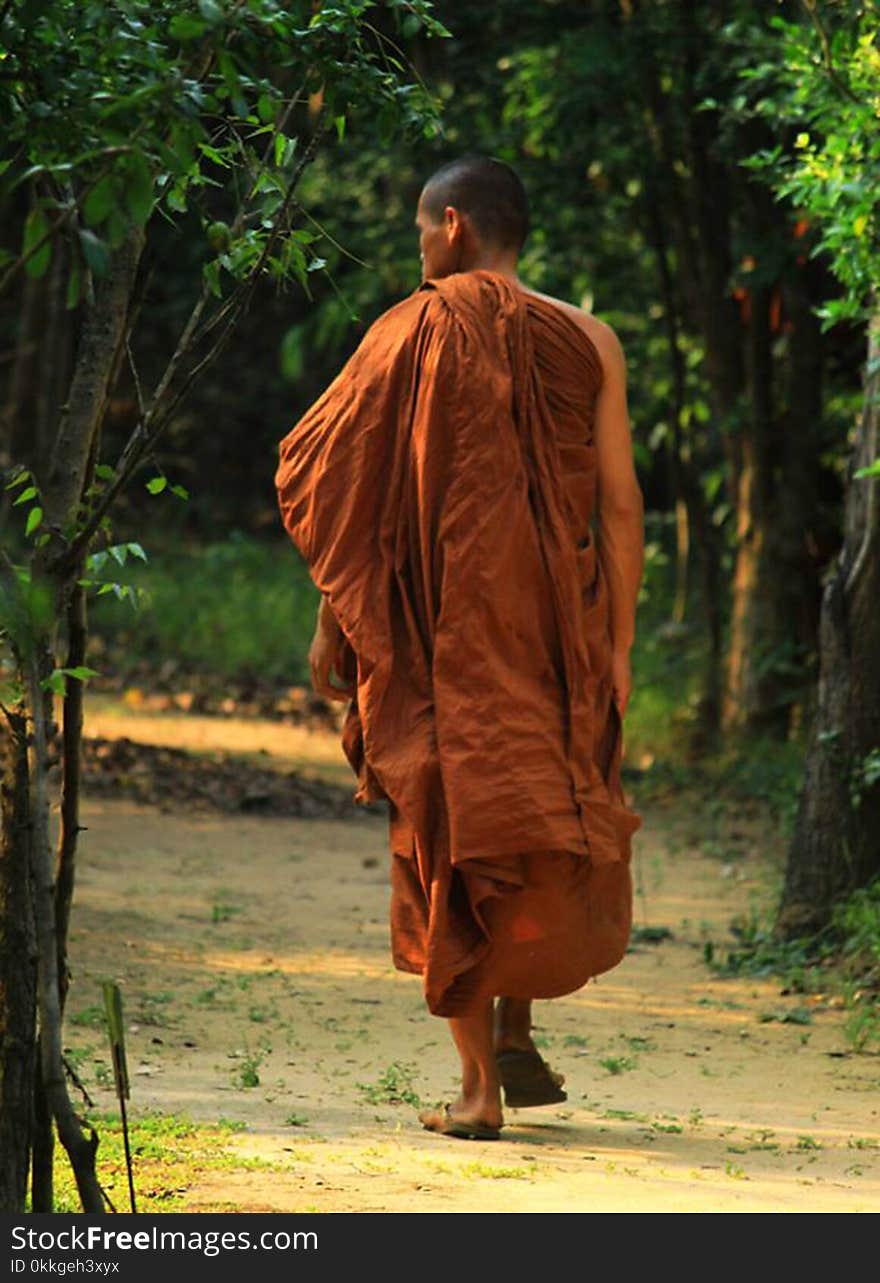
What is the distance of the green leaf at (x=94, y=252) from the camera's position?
2.61 metres

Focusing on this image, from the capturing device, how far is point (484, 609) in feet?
14.9

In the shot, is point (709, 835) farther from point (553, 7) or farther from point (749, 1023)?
point (553, 7)

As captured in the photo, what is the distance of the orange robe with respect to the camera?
14.8ft

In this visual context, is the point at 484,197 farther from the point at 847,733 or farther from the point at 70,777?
the point at 847,733

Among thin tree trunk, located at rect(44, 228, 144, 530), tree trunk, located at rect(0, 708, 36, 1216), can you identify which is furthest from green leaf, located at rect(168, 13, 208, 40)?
tree trunk, located at rect(0, 708, 36, 1216)

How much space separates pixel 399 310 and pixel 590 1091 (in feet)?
6.46

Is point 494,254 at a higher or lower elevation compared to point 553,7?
lower

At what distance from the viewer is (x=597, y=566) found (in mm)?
4805

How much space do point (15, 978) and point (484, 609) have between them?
153 cm

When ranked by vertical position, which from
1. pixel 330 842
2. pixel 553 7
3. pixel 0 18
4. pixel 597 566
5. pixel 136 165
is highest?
pixel 553 7

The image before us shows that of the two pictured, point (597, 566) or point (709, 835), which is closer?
point (597, 566)

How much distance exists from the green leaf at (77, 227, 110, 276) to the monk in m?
1.97

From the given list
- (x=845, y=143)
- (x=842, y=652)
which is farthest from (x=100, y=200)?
(x=842, y=652)
